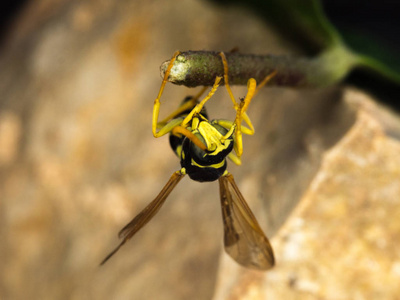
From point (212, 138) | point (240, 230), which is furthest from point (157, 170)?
point (212, 138)

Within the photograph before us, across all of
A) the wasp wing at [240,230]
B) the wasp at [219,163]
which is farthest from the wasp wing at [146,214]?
the wasp wing at [240,230]

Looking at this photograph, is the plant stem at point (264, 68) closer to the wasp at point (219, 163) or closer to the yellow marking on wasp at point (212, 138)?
the wasp at point (219, 163)

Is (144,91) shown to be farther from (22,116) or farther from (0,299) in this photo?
(0,299)

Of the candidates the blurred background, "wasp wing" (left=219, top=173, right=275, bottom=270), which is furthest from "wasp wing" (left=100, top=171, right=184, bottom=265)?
the blurred background

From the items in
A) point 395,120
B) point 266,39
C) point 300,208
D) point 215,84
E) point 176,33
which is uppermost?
point 215,84

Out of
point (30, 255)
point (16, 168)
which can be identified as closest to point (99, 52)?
point (16, 168)

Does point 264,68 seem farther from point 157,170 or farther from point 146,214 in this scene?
point 157,170
